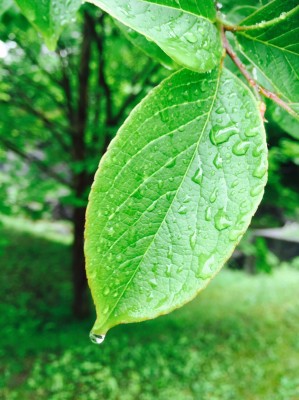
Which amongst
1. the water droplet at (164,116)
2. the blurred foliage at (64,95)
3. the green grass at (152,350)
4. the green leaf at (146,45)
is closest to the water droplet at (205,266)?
the water droplet at (164,116)

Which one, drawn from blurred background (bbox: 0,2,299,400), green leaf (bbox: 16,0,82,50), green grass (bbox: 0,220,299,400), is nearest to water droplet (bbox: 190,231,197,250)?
green leaf (bbox: 16,0,82,50)

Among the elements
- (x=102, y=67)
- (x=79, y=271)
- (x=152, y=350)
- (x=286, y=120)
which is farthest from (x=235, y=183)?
(x=79, y=271)

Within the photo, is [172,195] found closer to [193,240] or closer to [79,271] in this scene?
[193,240]

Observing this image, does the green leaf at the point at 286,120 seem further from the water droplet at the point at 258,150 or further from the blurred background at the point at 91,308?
the blurred background at the point at 91,308

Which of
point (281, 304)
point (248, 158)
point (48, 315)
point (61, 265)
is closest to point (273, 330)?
point (281, 304)

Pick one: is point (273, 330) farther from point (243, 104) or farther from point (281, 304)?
point (243, 104)

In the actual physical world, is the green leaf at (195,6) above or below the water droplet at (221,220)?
above

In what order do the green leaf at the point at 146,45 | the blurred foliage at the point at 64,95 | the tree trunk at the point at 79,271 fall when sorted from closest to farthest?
the green leaf at the point at 146,45, the blurred foliage at the point at 64,95, the tree trunk at the point at 79,271
